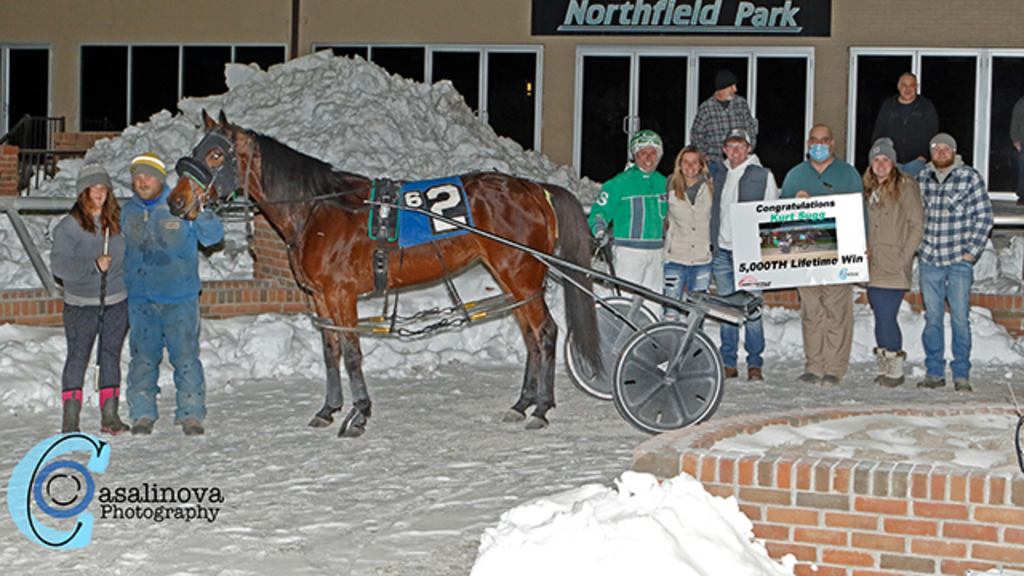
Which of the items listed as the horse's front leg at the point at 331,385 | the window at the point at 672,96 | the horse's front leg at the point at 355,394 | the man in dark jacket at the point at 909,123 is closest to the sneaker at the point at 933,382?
the man in dark jacket at the point at 909,123

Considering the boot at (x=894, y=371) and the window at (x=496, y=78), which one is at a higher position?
the window at (x=496, y=78)

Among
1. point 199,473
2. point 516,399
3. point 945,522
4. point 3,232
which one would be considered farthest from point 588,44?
point 945,522

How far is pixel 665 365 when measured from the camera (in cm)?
737

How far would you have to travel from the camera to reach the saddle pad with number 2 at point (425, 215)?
773cm

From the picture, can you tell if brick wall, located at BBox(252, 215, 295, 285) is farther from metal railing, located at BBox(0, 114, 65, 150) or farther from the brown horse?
metal railing, located at BBox(0, 114, 65, 150)

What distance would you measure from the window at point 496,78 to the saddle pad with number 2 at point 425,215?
1212 centimetres

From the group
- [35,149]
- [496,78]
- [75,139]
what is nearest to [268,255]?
[496,78]

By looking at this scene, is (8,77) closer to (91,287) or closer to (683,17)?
(683,17)

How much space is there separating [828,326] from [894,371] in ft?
2.18

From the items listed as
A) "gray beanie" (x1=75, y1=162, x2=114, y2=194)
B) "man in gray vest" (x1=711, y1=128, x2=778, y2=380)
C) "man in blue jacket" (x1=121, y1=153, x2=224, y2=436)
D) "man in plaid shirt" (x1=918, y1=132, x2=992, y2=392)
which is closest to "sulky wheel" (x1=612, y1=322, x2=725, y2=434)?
"man in gray vest" (x1=711, y1=128, x2=778, y2=380)

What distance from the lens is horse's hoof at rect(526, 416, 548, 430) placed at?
769 centimetres

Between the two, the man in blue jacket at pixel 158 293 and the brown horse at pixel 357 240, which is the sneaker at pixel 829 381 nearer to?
the brown horse at pixel 357 240

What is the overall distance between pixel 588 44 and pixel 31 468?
48.0ft

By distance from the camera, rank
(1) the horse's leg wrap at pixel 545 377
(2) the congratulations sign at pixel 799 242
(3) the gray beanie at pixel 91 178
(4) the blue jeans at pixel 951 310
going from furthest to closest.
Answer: (4) the blue jeans at pixel 951 310 < (2) the congratulations sign at pixel 799 242 < (1) the horse's leg wrap at pixel 545 377 < (3) the gray beanie at pixel 91 178
